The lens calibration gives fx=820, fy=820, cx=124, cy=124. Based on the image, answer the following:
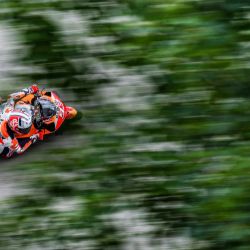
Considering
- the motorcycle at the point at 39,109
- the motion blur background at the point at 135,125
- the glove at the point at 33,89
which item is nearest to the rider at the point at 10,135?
the motorcycle at the point at 39,109

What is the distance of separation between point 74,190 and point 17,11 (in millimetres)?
490

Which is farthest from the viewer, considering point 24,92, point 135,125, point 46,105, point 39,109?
point 46,105

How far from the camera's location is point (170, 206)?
6.75ft

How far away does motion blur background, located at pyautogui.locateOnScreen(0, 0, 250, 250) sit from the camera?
180cm

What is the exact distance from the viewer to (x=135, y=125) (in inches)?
77.7

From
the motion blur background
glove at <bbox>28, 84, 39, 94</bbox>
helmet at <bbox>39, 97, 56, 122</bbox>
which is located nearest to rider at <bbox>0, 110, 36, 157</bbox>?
helmet at <bbox>39, 97, 56, 122</bbox>

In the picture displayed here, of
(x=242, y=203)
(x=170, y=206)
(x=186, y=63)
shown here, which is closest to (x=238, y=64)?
(x=186, y=63)

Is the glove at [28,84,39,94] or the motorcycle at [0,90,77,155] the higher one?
the glove at [28,84,39,94]

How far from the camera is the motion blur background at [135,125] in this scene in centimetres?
180

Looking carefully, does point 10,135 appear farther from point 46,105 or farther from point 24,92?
point 24,92

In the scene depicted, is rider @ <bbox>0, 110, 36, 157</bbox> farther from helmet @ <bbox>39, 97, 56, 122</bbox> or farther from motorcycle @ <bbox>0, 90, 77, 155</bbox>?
helmet @ <bbox>39, 97, 56, 122</bbox>

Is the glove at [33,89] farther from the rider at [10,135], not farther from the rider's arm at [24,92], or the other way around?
the rider at [10,135]

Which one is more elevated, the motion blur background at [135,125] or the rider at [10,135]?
the motion blur background at [135,125]

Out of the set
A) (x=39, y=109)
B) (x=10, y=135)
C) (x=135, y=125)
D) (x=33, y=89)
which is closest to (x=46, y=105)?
(x=39, y=109)
